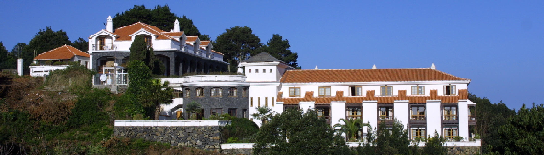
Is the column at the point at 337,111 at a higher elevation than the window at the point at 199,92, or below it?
below

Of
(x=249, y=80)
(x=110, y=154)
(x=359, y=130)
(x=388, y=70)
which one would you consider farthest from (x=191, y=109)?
(x=388, y=70)

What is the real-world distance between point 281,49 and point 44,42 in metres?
30.3

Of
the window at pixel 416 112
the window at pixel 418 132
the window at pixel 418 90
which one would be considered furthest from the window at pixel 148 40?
the window at pixel 418 132

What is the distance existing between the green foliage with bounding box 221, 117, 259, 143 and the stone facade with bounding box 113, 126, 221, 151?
1.12 m

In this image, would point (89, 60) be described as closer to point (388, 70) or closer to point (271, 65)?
point (271, 65)

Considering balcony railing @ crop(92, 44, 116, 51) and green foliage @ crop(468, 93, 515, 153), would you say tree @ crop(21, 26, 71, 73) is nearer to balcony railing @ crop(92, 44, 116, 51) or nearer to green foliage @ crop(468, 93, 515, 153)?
balcony railing @ crop(92, 44, 116, 51)

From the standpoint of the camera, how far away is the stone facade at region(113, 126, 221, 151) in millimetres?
46031

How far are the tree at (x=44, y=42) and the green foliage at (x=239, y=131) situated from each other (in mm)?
40509

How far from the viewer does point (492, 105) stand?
228 feet

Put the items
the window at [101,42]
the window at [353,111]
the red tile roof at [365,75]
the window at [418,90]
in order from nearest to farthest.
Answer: the window at [353,111] < the window at [418,90] < the red tile roof at [365,75] < the window at [101,42]

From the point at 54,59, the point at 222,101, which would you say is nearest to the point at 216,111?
the point at 222,101

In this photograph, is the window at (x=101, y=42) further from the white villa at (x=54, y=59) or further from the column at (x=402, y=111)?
the column at (x=402, y=111)

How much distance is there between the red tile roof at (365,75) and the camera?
53500 mm

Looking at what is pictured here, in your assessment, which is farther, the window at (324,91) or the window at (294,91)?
the window at (294,91)
